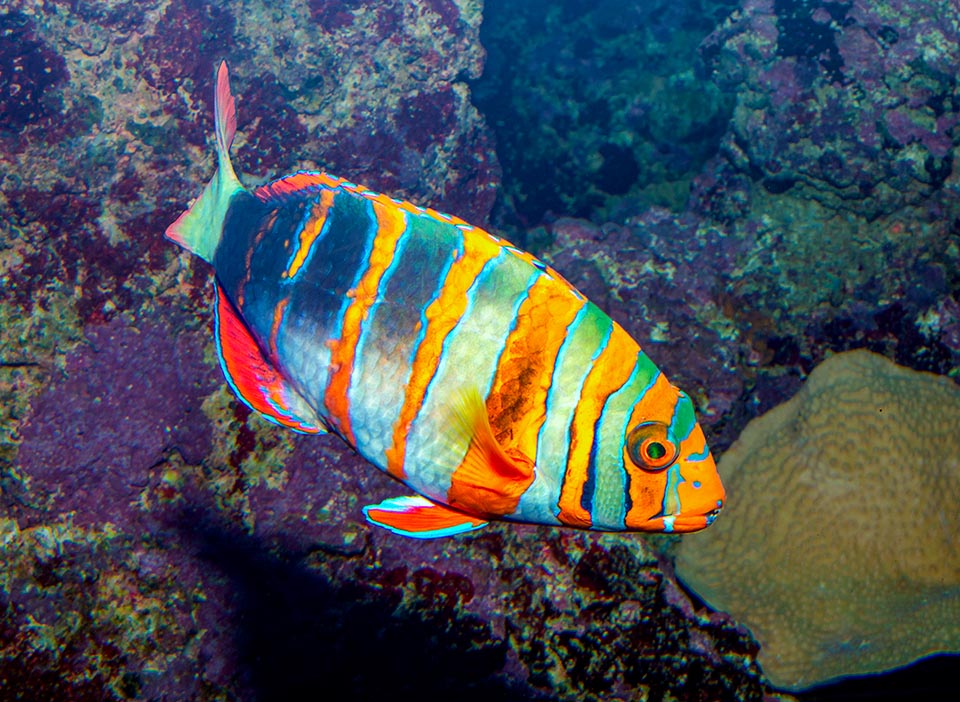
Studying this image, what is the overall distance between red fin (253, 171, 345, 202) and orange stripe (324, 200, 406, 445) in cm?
26

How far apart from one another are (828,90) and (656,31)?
3765 mm

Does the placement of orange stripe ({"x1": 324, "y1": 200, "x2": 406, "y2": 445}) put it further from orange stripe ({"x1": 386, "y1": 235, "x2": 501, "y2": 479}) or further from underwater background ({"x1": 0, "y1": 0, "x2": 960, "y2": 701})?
underwater background ({"x1": 0, "y1": 0, "x2": 960, "y2": 701})

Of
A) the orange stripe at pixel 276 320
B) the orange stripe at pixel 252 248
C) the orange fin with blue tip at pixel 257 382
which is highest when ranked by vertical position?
the orange stripe at pixel 252 248

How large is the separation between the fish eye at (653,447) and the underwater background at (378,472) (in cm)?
155

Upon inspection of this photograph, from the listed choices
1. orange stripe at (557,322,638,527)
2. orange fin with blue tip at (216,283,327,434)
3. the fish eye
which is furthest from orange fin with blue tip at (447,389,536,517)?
orange fin with blue tip at (216,283,327,434)

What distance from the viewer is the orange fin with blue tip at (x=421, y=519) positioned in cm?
163

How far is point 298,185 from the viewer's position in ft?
5.93

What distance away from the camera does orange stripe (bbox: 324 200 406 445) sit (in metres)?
1.64

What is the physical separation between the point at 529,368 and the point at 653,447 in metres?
0.39

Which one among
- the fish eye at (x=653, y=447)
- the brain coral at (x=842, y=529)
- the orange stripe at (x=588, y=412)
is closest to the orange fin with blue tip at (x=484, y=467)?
the orange stripe at (x=588, y=412)

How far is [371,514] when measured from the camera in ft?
5.40

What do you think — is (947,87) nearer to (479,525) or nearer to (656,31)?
(656,31)

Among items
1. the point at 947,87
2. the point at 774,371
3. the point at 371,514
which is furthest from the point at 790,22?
the point at 371,514

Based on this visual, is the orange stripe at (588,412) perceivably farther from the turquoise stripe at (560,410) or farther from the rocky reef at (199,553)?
the rocky reef at (199,553)
